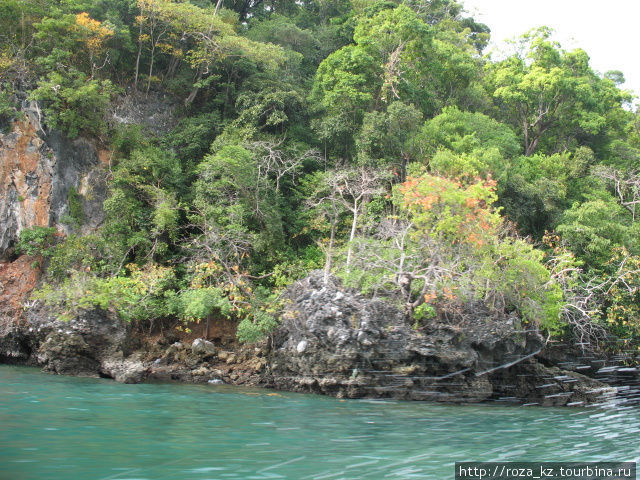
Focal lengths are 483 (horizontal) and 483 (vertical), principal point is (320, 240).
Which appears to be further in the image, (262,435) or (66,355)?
(66,355)

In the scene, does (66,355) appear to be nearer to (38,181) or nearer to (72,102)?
(38,181)

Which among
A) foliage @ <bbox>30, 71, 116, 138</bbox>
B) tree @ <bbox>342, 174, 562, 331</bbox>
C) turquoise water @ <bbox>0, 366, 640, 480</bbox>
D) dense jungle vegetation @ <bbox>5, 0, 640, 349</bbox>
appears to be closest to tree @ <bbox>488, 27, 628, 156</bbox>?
dense jungle vegetation @ <bbox>5, 0, 640, 349</bbox>

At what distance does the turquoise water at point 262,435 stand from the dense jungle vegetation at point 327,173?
10.4ft

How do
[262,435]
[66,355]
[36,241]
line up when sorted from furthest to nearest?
1. [36,241]
2. [66,355]
3. [262,435]

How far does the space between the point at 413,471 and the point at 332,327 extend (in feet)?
19.9

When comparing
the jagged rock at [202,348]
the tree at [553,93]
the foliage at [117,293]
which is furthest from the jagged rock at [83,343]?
the tree at [553,93]

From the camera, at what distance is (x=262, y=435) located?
22.1 ft

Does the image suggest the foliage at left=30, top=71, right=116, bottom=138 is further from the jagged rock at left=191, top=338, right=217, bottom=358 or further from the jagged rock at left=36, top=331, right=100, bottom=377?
the jagged rock at left=191, top=338, right=217, bottom=358

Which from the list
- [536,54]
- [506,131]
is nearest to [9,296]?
[506,131]

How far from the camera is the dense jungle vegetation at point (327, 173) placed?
1250cm

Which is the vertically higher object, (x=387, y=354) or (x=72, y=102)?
(x=72, y=102)

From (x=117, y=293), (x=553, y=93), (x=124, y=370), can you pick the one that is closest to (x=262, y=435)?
(x=124, y=370)

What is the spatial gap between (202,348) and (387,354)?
5.63 meters

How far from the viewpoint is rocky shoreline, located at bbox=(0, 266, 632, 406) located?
11156mm
